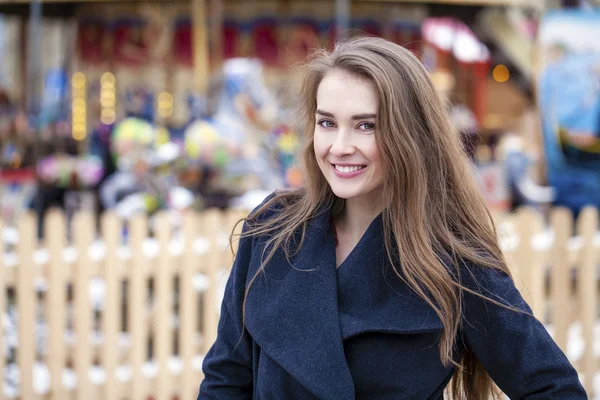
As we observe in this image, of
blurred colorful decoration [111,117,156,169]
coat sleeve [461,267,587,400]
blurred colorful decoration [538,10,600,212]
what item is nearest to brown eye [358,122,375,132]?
coat sleeve [461,267,587,400]

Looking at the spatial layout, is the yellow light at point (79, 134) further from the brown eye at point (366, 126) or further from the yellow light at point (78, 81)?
the brown eye at point (366, 126)

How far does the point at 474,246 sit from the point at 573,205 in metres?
7.86

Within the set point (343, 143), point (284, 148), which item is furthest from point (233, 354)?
point (284, 148)

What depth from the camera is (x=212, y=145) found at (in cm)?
646

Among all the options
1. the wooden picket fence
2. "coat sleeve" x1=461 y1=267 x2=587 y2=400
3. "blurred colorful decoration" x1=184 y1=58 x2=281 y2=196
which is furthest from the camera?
"blurred colorful decoration" x1=184 y1=58 x2=281 y2=196

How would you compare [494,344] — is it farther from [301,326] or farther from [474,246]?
[301,326]

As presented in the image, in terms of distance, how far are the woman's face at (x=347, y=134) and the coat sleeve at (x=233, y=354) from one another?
0.27m

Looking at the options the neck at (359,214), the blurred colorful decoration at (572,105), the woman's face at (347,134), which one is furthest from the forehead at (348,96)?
the blurred colorful decoration at (572,105)

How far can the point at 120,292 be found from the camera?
422 centimetres

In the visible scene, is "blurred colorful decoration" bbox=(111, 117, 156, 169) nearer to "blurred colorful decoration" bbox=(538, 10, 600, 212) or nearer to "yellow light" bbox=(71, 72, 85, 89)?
"yellow light" bbox=(71, 72, 85, 89)

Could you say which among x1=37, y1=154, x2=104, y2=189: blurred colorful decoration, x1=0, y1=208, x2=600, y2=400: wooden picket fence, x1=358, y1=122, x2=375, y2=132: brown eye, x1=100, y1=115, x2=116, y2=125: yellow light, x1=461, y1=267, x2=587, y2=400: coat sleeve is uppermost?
x1=358, y1=122, x2=375, y2=132: brown eye

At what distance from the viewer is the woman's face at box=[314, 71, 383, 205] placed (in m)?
1.66

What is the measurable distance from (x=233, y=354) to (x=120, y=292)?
8.41ft

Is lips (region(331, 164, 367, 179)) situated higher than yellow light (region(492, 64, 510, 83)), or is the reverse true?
yellow light (region(492, 64, 510, 83))
